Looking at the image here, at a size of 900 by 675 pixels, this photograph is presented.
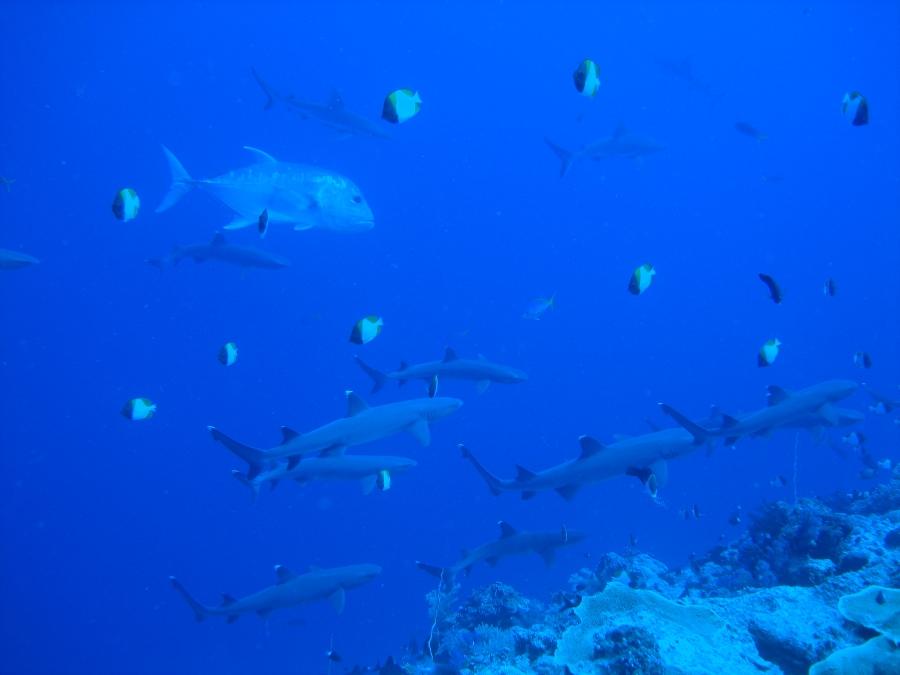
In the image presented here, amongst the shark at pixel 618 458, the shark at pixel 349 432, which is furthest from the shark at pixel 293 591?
the shark at pixel 618 458

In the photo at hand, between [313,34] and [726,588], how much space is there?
323 feet

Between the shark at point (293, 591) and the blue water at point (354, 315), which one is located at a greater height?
the blue water at point (354, 315)

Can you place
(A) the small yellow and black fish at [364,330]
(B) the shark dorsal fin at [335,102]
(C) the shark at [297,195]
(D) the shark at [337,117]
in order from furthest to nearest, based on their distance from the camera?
(D) the shark at [337,117], (B) the shark dorsal fin at [335,102], (C) the shark at [297,195], (A) the small yellow and black fish at [364,330]

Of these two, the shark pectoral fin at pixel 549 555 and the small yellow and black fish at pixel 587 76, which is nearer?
the small yellow and black fish at pixel 587 76

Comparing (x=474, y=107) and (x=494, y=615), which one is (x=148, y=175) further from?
(x=494, y=615)

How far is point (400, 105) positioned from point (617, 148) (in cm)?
1474

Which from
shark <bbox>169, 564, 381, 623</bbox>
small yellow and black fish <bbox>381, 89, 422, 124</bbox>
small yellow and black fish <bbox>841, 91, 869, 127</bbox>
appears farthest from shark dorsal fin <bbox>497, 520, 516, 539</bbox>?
small yellow and black fish <bbox>841, 91, 869, 127</bbox>

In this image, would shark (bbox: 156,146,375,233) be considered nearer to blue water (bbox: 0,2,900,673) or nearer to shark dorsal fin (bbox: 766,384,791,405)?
shark dorsal fin (bbox: 766,384,791,405)

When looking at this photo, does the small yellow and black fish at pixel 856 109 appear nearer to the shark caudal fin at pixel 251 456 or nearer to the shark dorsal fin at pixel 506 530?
the shark dorsal fin at pixel 506 530

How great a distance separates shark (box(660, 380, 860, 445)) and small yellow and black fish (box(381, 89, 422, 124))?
4.98 metres

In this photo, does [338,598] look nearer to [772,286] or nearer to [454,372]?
[454,372]

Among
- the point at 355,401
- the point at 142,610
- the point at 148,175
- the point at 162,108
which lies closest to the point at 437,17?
the point at 162,108

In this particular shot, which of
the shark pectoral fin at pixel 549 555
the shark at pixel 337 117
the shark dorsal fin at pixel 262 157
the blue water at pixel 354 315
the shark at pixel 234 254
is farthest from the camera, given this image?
the blue water at pixel 354 315

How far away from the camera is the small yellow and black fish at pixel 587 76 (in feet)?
23.8
